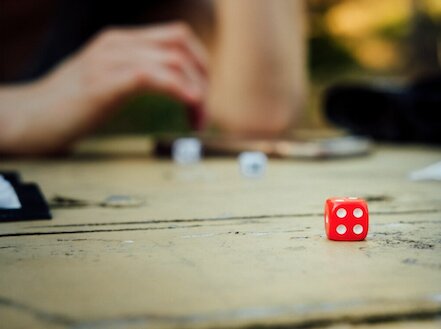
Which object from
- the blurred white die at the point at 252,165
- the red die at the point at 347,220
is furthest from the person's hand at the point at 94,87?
the red die at the point at 347,220

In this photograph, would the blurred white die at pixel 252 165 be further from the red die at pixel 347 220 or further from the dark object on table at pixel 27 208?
the red die at pixel 347 220

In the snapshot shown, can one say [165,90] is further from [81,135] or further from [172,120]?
[172,120]

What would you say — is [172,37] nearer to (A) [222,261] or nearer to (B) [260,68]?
(B) [260,68]

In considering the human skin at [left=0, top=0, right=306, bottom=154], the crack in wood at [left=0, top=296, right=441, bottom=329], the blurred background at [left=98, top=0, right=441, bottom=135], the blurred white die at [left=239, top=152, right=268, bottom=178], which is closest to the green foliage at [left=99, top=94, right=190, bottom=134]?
the blurred background at [left=98, top=0, right=441, bottom=135]

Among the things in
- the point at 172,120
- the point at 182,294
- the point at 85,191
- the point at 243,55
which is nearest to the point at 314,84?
the point at 172,120

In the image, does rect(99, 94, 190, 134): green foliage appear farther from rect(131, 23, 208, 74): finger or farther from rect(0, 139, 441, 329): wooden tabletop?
rect(0, 139, 441, 329): wooden tabletop

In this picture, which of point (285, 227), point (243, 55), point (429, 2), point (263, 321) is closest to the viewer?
point (263, 321)

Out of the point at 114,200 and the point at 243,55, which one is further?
the point at 243,55

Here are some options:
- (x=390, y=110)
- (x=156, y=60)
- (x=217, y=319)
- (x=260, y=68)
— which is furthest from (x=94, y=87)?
(x=217, y=319)
